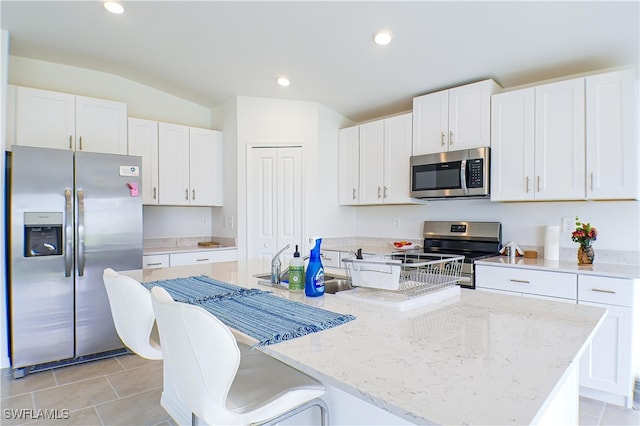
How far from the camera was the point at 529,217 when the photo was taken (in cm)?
297

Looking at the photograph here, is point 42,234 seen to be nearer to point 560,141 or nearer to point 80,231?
point 80,231

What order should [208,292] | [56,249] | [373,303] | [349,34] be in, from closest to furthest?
[373,303] → [208,292] → [349,34] → [56,249]

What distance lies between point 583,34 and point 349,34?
1.52 metres

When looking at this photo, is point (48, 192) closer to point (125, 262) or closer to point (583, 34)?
point (125, 262)

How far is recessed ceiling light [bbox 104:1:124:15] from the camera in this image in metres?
2.47

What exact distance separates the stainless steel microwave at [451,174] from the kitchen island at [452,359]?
1652 mm

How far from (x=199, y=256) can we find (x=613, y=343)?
3.48 meters

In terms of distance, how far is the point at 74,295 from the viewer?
9.36 feet

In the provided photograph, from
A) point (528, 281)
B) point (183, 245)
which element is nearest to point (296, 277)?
point (528, 281)

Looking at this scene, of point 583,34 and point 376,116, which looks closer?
point 583,34

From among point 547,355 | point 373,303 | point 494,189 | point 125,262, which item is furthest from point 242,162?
point 547,355

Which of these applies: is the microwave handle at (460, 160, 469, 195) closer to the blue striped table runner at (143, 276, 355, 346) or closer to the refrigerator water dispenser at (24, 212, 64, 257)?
the blue striped table runner at (143, 276, 355, 346)

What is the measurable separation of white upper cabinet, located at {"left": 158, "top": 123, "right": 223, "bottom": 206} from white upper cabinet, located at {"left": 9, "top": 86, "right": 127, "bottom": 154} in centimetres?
43

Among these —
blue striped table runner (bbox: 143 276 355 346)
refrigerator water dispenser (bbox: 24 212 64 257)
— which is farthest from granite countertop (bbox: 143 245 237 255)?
blue striped table runner (bbox: 143 276 355 346)
